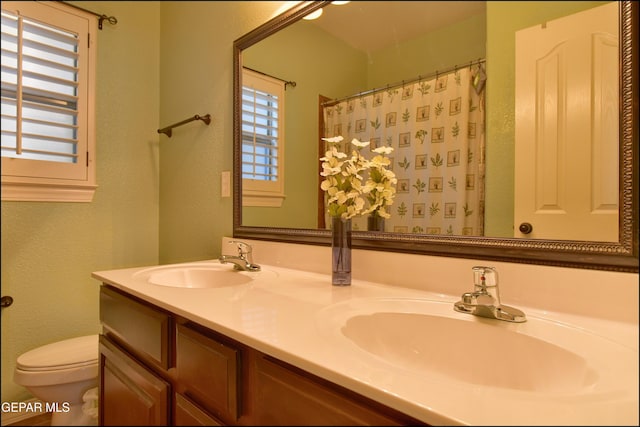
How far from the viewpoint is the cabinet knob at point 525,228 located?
78 cm

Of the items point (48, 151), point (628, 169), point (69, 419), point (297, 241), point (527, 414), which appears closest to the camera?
A: point (527, 414)

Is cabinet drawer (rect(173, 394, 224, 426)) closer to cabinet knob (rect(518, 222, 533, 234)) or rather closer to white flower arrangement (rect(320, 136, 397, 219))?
white flower arrangement (rect(320, 136, 397, 219))

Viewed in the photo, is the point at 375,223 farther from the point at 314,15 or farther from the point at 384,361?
the point at 314,15

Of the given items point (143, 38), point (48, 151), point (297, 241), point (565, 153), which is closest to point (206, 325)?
point (297, 241)

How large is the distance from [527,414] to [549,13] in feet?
2.69

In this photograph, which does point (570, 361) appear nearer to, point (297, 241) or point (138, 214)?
point (297, 241)

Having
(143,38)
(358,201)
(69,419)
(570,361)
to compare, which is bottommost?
(69,419)

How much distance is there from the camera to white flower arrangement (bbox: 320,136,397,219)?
38.3 inches

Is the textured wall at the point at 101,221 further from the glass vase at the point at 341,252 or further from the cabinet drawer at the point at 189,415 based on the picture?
the glass vase at the point at 341,252

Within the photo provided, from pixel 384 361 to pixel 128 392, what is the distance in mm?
871

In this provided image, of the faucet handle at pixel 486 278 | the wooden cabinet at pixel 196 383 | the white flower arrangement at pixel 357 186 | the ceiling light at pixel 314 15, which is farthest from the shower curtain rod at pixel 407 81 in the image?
the wooden cabinet at pixel 196 383

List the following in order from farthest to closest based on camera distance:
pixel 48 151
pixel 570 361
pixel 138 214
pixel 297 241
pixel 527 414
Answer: pixel 138 214 → pixel 48 151 → pixel 297 241 → pixel 570 361 → pixel 527 414

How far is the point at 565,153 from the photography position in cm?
74

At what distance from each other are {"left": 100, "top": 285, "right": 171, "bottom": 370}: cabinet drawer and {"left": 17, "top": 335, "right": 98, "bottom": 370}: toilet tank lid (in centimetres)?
38
